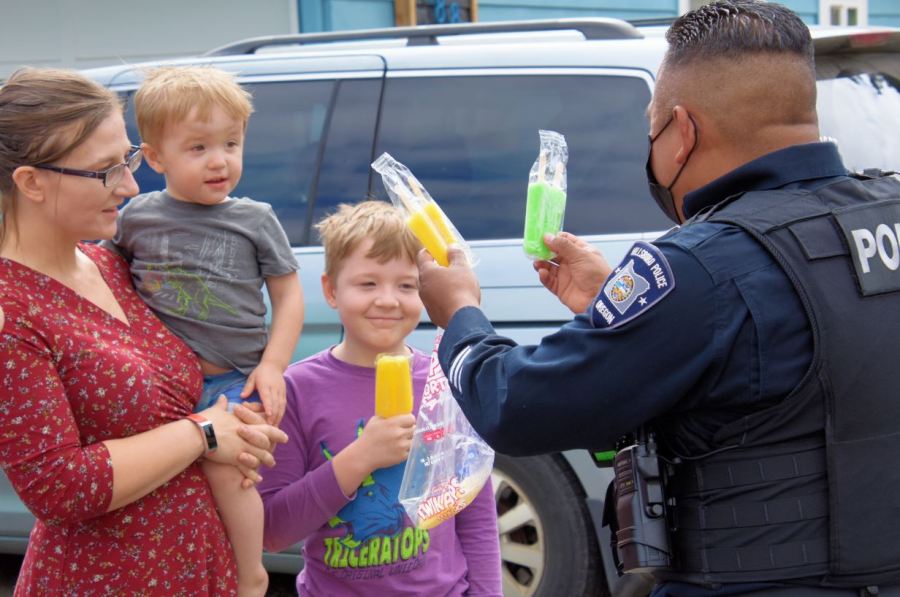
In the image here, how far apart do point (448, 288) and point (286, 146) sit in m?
2.11

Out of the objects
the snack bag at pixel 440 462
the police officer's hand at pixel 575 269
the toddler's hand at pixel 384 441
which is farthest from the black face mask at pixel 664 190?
the toddler's hand at pixel 384 441

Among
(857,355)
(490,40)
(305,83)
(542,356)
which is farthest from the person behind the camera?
(490,40)

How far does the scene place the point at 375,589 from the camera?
8.03 feet

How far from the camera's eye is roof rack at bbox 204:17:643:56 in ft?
13.7

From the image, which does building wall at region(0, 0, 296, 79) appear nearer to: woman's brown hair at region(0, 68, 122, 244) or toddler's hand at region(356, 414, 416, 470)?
woman's brown hair at region(0, 68, 122, 244)

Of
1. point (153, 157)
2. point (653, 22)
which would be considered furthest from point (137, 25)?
point (153, 157)

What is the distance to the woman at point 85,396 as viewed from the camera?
2000 millimetres

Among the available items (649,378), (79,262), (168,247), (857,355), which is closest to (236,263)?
(168,247)

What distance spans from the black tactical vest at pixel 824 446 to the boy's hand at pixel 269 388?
1.01 meters

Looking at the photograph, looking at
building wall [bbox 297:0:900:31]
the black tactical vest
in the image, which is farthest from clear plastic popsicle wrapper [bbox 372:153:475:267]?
building wall [bbox 297:0:900:31]

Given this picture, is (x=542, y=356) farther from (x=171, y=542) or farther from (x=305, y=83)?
(x=305, y=83)

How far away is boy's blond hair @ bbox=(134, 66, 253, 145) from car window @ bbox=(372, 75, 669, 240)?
1.46m

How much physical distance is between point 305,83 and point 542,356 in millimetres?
2529

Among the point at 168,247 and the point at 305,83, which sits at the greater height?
the point at 305,83
